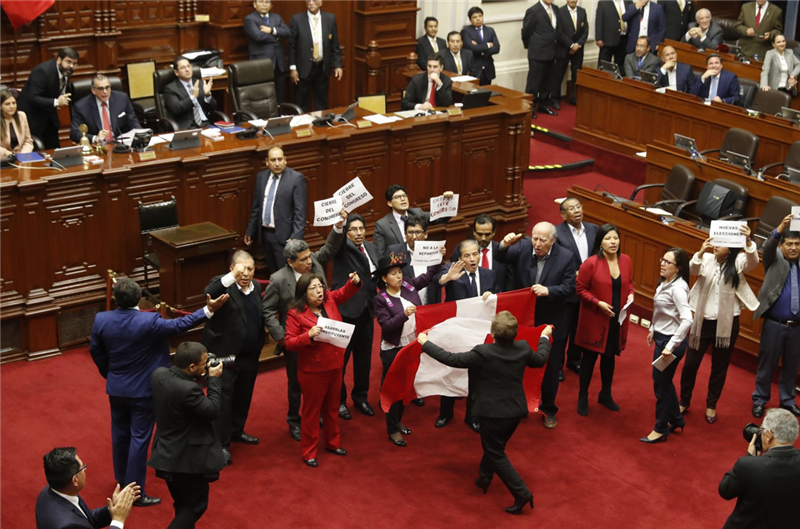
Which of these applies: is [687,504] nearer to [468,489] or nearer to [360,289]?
[468,489]

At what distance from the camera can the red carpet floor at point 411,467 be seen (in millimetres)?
6176

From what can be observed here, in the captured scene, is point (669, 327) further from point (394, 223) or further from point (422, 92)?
point (422, 92)

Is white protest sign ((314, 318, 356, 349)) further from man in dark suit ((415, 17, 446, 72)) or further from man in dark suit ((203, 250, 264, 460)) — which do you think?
man in dark suit ((415, 17, 446, 72))

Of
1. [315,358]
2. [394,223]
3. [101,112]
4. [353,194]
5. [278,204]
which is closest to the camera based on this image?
[315,358]

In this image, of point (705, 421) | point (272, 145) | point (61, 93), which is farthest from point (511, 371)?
point (61, 93)

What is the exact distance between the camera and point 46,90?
941 centimetres

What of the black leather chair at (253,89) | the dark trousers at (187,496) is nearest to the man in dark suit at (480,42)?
the black leather chair at (253,89)

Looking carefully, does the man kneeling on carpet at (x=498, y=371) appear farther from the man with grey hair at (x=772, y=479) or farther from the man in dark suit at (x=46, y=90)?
the man in dark suit at (x=46, y=90)

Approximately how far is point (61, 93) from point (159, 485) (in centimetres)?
462

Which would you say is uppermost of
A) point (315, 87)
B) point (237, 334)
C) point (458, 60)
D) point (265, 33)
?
point (265, 33)

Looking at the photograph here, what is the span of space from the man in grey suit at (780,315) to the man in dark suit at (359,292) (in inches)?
112

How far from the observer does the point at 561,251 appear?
7133 millimetres

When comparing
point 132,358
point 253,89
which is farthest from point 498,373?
point 253,89

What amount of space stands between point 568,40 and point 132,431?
1004 cm
